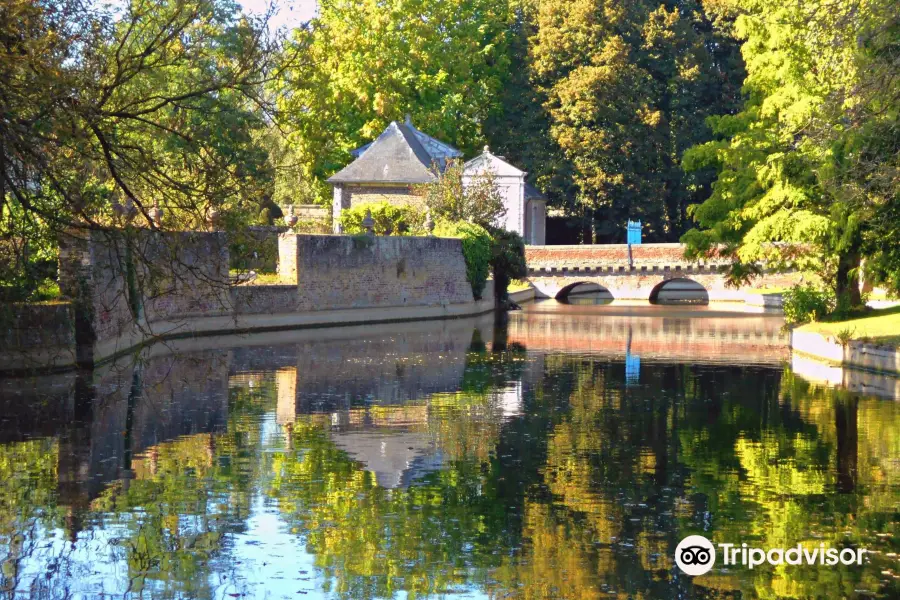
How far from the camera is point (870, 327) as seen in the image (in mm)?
29422

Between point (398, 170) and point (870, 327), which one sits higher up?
point (398, 170)

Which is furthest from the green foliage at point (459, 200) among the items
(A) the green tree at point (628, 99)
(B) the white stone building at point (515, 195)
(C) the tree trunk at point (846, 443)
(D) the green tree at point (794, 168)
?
(C) the tree trunk at point (846, 443)

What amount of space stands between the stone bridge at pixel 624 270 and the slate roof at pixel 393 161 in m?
7.05

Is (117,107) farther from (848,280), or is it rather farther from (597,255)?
(597,255)

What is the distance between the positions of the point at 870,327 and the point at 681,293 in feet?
144

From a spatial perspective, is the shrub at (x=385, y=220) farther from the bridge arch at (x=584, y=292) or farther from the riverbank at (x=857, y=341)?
the riverbank at (x=857, y=341)

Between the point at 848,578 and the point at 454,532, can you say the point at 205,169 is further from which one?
the point at 848,578

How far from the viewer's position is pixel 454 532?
37.1 feet

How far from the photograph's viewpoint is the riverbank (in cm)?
2555

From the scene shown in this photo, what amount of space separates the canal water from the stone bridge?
3601 cm

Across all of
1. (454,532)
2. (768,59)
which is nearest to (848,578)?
(454,532)

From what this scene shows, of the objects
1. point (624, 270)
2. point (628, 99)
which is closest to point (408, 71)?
point (628, 99)

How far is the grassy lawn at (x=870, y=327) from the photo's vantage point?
88.6 feet

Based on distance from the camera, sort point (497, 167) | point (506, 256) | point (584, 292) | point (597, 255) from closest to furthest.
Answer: point (506, 256) < point (597, 255) < point (497, 167) < point (584, 292)
